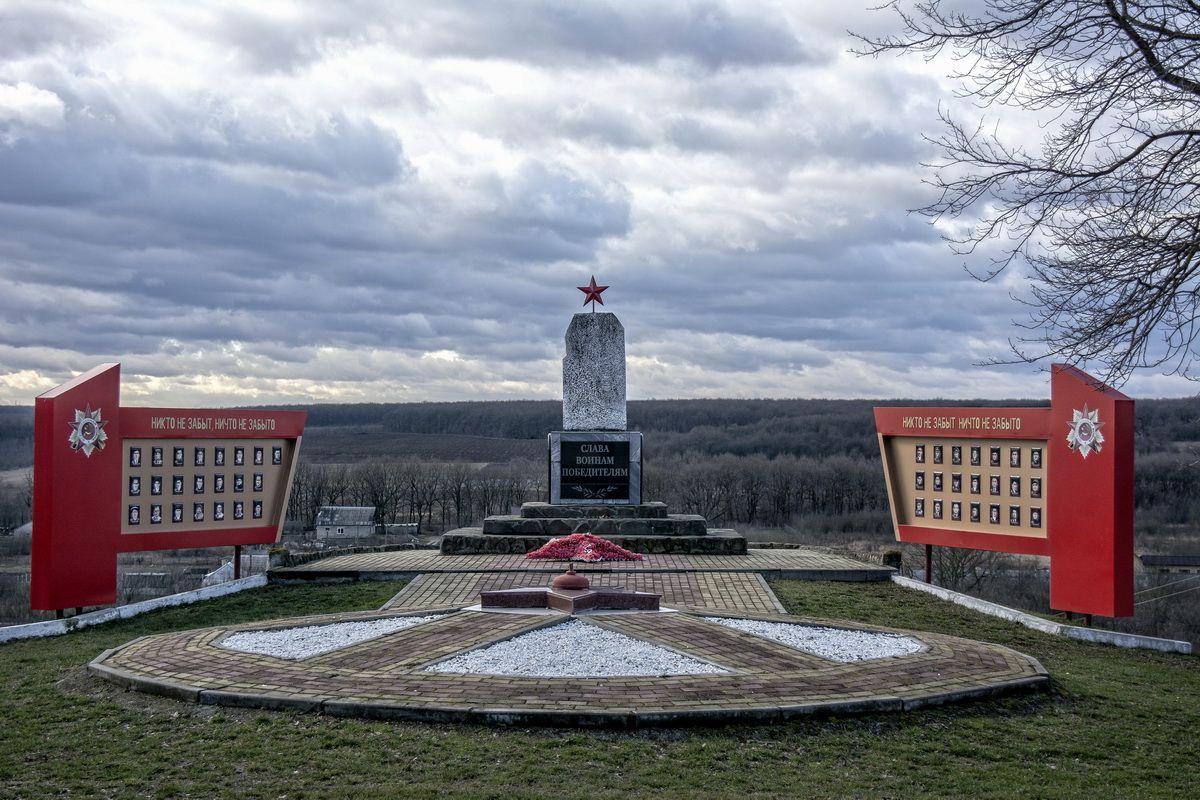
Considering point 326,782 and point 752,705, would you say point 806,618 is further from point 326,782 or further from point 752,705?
point 326,782

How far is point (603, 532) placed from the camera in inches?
670

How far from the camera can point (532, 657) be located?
866 cm

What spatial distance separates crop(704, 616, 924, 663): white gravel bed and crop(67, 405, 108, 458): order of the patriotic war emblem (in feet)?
26.5

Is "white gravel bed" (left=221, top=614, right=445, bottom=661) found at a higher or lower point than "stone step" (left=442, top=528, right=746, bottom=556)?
lower

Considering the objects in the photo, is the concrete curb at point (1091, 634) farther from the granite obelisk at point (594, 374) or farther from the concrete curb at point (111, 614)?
Result: the concrete curb at point (111, 614)

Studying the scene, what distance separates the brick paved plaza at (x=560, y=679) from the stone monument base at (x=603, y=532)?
4.99m

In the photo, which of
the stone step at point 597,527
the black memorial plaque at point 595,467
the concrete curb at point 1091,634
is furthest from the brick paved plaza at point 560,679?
the black memorial plaque at point 595,467

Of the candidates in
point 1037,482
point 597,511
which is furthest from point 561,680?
point 597,511

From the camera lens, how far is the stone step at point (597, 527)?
55.8 ft

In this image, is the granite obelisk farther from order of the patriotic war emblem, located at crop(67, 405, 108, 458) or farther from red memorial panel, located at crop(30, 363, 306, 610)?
order of the patriotic war emblem, located at crop(67, 405, 108, 458)

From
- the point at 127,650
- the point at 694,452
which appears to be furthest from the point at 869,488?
the point at 127,650

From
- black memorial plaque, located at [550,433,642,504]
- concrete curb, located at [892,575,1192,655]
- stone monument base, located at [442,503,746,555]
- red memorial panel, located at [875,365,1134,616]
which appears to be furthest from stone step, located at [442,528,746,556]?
concrete curb, located at [892,575,1192,655]

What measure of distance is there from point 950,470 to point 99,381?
1160 cm

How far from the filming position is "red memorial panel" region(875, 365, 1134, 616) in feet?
41.0
